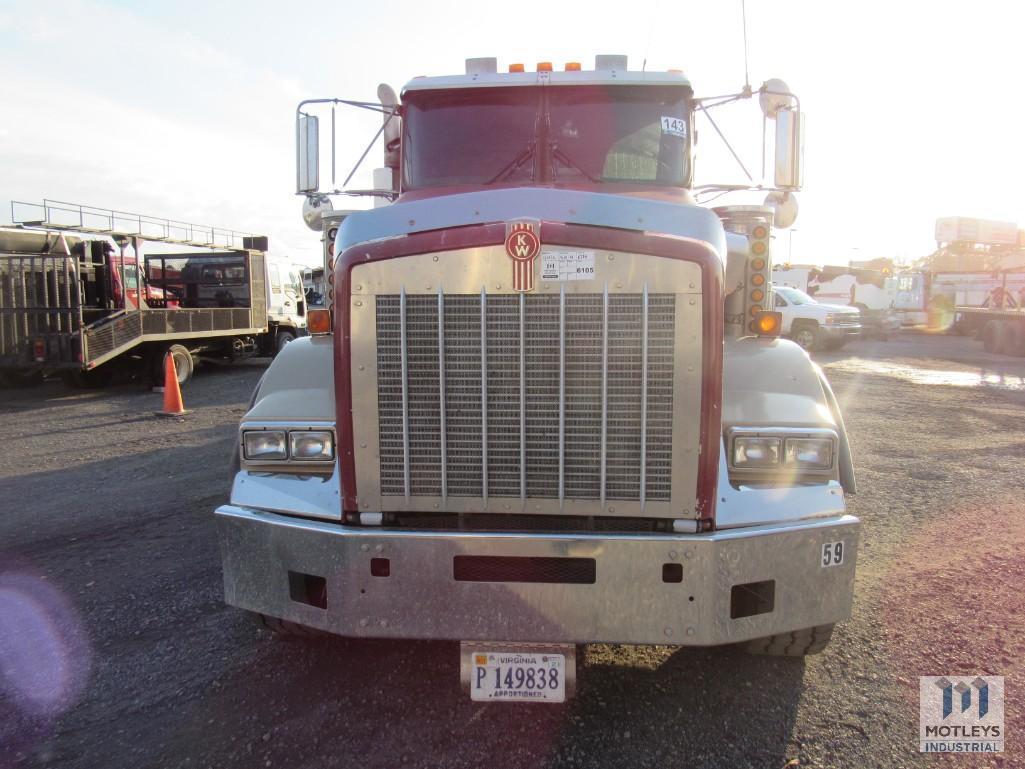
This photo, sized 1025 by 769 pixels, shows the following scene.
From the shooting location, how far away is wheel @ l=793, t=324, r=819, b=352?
774 inches

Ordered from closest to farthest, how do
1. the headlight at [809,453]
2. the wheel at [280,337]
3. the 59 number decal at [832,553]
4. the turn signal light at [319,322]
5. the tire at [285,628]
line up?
the 59 number decal at [832,553], the headlight at [809,453], the tire at [285,628], the turn signal light at [319,322], the wheel at [280,337]

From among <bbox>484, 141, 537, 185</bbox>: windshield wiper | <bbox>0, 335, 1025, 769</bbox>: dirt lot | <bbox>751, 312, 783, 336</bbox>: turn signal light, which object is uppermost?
<bbox>484, 141, 537, 185</bbox>: windshield wiper

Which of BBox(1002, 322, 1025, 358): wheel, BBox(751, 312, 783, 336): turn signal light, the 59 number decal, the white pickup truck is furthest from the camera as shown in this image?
BBox(1002, 322, 1025, 358): wheel

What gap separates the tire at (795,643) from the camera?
2.80 meters

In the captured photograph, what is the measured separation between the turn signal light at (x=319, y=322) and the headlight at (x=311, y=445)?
100 cm

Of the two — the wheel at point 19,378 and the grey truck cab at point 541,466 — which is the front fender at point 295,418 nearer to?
the grey truck cab at point 541,466

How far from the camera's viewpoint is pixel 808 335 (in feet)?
65.2

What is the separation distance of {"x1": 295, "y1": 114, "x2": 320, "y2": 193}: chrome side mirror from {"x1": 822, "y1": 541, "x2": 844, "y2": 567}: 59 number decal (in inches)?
144

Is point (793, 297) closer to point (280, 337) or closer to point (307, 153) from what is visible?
point (280, 337)

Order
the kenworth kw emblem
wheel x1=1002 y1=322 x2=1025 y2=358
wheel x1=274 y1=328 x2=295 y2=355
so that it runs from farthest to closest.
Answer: wheel x1=1002 y1=322 x2=1025 y2=358, wheel x1=274 y1=328 x2=295 y2=355, the kenworth kw emblem

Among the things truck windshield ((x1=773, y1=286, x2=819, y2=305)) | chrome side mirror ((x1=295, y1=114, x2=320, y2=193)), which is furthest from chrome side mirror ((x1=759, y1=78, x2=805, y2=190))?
truck windshield ((x1=773, y1=286, x2=819, y2=305))

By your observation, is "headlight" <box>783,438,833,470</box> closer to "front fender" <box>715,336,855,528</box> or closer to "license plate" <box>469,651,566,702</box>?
"front fender" <box>715,336,855,528</box>

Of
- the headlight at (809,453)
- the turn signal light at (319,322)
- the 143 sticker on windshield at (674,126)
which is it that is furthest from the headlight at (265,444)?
the 143 sticker on windshield at (674,126)

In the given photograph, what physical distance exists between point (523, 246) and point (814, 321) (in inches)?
752
